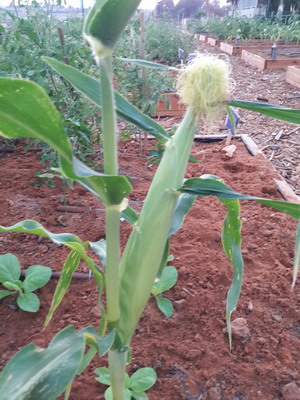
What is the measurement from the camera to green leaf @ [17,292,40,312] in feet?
3.87

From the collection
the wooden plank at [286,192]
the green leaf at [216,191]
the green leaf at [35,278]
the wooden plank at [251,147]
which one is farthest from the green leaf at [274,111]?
the wooden plank at [251,147]

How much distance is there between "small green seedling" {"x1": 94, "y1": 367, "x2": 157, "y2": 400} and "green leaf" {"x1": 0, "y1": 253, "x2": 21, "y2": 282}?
0.45 m

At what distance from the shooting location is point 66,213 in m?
1.76

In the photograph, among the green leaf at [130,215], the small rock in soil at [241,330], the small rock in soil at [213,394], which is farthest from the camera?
the small rock in soil at [241,330]

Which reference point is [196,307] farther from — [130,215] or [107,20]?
[107,20]

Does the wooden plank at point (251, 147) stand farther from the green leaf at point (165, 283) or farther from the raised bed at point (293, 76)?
the raised bed at point (293, 76)

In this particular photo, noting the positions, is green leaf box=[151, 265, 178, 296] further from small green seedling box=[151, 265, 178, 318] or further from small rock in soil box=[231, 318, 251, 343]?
small rock in soil box=[231, 318, 251, 343]

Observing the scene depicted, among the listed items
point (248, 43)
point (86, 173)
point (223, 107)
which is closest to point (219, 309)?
point (223, 107)

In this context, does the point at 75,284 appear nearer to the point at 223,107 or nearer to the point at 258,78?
the point at 223,107

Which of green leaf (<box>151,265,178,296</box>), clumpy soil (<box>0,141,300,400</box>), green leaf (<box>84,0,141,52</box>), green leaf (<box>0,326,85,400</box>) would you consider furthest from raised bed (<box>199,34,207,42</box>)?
green leaf (<box>0,326,85,400</box>)

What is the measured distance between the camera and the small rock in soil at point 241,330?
3.81 ft

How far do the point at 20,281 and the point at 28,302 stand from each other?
0.10 metres

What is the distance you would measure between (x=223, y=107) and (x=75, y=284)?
89cm

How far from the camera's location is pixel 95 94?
70 cm
